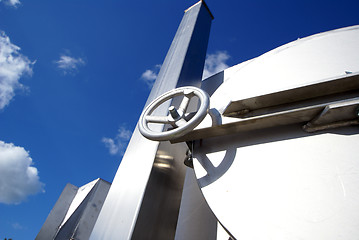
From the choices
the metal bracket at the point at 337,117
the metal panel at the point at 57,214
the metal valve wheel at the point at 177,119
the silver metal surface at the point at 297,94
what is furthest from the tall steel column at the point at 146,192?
the metal panel at the point at 57,214

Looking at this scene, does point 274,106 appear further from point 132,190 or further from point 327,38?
point 132,190

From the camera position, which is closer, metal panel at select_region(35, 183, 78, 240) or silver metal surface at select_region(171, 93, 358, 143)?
silver metal surface at select_region(171, 93, 358, 143)

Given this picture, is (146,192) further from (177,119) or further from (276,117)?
(276,117)

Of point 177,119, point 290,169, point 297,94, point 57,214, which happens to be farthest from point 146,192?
point 57,214

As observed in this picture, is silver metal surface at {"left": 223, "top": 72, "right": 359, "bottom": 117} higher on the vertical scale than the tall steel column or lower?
higher

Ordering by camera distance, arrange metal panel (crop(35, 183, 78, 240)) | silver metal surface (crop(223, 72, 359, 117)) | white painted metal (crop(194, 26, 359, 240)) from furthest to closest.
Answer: metal panel (crop(35, 183, 78, 240)) < silver metal surface (crop(223, 72, 359, 117)) < white painted metal (crop(194, 26, 359, 240))

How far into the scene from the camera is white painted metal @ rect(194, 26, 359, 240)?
64cm

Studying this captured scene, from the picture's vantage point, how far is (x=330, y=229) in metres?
0.60

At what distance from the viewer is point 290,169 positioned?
0.76 metres

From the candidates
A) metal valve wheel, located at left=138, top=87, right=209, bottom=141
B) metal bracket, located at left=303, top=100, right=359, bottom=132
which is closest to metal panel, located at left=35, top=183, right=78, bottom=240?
metal valve wheel, located at left=138, top=87, right=209, bottom=141

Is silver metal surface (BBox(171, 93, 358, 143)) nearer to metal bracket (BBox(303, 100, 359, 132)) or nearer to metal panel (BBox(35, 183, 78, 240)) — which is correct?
metal bracket (BBox(303, 100, 359, 132))

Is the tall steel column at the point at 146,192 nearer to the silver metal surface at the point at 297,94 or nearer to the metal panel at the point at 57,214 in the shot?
the silver metal surface at the point at 297,94

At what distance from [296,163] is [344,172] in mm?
141

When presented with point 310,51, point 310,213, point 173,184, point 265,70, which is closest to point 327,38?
point 310,51
